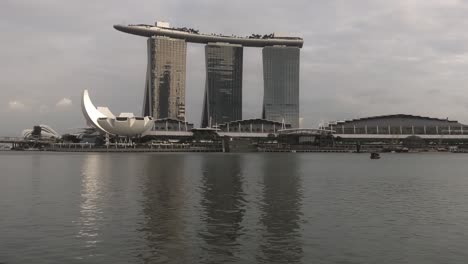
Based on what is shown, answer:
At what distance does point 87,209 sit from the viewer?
103 ft

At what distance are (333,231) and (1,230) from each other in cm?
1711

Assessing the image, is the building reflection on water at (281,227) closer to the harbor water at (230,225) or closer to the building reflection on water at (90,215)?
the harbor water at (230,225)

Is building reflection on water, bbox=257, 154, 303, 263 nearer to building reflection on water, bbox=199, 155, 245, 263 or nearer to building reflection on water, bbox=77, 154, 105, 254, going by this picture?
building reflection on water, bbox=199, 155, 245, 263

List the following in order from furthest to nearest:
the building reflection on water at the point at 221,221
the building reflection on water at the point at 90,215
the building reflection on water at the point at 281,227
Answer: the building reflection on water at the point at 90,215, the building reflection on water at the point at 221,221, the building reflection on water at the point at 281,227

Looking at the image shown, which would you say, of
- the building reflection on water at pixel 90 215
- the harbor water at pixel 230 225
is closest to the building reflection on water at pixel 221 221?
the harbor water at pixel 230 225

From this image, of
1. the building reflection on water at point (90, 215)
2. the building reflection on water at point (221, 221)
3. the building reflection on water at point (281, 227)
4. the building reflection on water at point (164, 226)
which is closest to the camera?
the building reflection on water at point (164, 226)

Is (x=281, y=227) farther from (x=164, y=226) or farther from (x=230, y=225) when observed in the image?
(x=164, y=226)

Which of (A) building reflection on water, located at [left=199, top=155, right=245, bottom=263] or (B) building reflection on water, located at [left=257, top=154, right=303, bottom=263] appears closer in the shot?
(B) building reflection on water, located at [left=257, top=154, right=303, bottom=263]

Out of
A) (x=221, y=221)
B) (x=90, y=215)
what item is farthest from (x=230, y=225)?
(x=90, y=215)

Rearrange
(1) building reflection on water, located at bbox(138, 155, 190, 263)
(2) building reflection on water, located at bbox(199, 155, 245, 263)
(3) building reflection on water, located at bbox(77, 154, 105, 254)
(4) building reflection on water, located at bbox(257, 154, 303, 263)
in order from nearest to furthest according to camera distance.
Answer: (1) building reflection on water, located at bbox(138, 155, 190, 263)
(4) building reflection on water, located at bbox(257, 154, 303, 263)
(2) building reflection on water, located at bbox(199, 155, 245, 263)
(3) building reflection on water, located at bbox(77, 154, 105, 254)

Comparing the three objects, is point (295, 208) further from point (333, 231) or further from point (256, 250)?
point (256, 250)

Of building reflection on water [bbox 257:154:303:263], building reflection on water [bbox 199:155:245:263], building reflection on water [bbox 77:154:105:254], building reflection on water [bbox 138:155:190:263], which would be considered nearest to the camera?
building reflection on water [bbox 138:155:190:263]

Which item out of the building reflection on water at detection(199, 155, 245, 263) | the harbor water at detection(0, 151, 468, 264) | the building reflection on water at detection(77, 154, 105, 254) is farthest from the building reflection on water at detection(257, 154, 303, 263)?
the building reflection on water at detection(77, 154, 105, 254)

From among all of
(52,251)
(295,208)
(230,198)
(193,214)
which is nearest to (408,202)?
(295,208)
